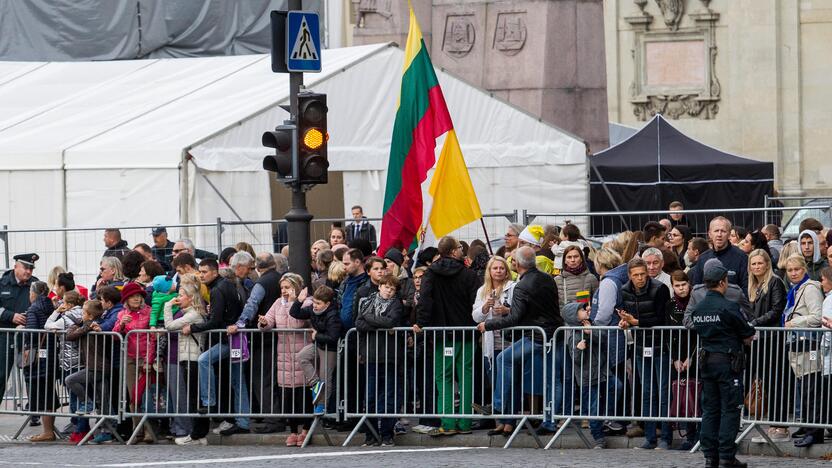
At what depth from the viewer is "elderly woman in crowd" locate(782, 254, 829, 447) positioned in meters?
12.8

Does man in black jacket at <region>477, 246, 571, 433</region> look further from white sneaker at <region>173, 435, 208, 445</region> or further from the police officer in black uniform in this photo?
white sneaker at <region>173, 435, 208, 445</region>

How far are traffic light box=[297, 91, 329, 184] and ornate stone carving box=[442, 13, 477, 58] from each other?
12.0 m

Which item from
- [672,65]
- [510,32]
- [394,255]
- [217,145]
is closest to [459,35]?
[510,32]

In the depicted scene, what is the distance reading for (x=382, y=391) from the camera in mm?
14109

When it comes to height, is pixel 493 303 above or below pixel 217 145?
below

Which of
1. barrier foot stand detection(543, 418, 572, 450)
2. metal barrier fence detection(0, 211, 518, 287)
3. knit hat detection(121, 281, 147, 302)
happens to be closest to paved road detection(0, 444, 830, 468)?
barrier foot stand detection(543, 418, 572, 450)

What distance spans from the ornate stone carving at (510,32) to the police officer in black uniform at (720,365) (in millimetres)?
14262

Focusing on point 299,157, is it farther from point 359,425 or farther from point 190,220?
point 190,220

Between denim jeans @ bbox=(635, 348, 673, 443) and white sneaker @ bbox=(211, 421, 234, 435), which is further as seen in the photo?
white sneaker @ bbox=(211, 421, 234, 435)

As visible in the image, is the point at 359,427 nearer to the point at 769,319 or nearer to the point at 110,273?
the point at 769,319

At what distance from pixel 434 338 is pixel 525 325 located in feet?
2.50

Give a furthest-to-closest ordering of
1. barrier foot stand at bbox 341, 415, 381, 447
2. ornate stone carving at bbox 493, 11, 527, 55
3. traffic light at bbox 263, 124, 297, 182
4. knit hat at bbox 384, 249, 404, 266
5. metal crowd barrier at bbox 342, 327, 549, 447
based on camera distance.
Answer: ornate stone carving at bbox 493, 11, 527, 55
knit hat at bbox 384, 249, 404, 266
traffic light at bbox 263, 124, 297, 182
barrier foot stand at bbox 341, 415, 381, 447
metal crowd barrier at bbox 342, 327, 549, 447

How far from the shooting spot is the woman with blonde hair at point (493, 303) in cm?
1391

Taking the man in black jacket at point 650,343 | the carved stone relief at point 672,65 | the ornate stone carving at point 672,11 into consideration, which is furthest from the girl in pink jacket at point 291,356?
the ornate stone carving at point 672,11
